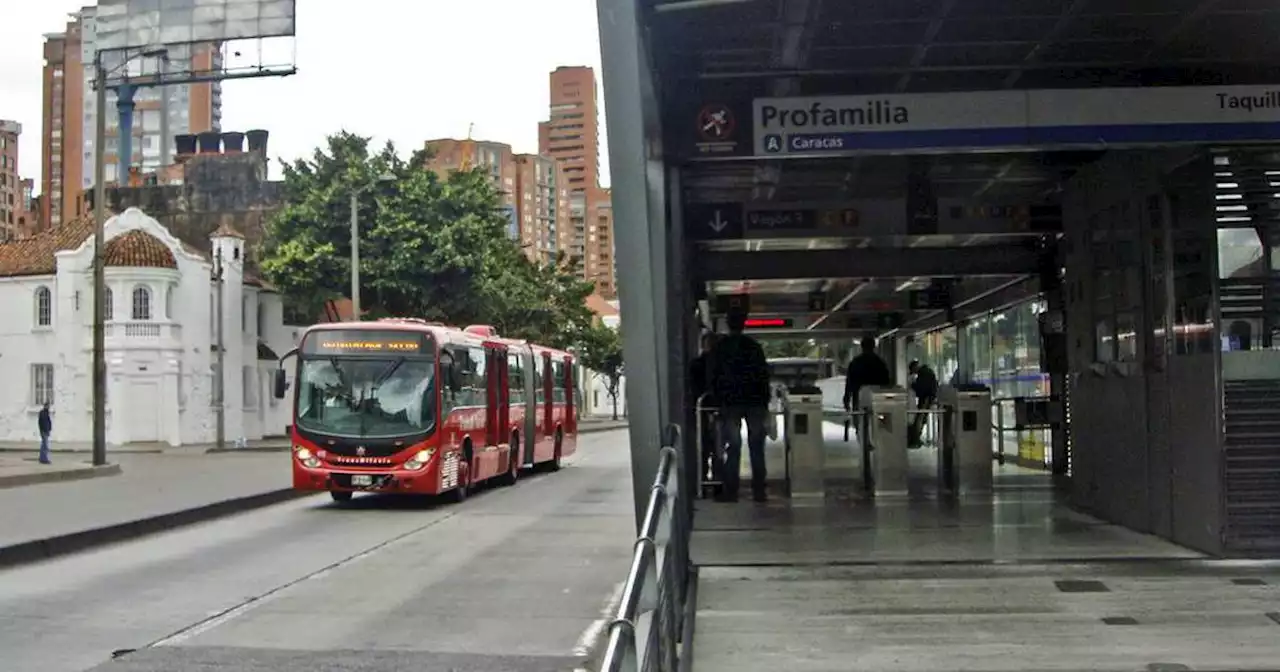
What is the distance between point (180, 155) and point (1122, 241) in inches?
2438

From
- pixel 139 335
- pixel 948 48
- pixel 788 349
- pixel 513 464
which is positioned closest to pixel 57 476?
pixel 513 464

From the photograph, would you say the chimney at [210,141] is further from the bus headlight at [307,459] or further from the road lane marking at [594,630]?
the road lane marking at [594,630]

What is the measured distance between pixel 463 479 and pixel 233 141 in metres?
50.3

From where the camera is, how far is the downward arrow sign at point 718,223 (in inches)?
572

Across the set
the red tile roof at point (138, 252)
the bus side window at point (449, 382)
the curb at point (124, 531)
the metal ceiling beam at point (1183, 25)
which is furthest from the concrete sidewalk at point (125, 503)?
the red tile roof at point (138, 252)

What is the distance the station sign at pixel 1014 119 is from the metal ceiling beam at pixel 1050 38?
0.38m

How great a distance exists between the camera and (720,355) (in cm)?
1334

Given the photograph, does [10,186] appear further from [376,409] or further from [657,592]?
[657,592]

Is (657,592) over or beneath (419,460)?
over

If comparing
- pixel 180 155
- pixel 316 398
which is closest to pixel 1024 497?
pixel 316 398

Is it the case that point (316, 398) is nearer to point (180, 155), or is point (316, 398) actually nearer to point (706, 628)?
point (706, 628)

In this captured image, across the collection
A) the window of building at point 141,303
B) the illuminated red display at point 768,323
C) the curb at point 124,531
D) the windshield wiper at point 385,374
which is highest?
the window of building at point 141,303

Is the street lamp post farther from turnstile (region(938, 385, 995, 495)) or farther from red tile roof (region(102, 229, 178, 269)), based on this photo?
turnstile (region(938, 385, 995, 495))

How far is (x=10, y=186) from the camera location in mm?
158250
